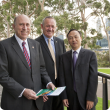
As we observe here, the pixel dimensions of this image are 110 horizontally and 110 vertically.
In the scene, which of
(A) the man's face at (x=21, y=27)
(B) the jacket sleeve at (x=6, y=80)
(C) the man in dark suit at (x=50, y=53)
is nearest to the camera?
(B) the jacket sleeve at (x=6, y=80)

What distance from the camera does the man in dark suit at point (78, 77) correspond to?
6.68ft

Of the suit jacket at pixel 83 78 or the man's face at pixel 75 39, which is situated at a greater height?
the man's face at pixel 75 39

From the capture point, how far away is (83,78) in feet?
6.82

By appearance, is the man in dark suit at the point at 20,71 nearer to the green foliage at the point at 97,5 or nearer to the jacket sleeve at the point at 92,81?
the jacket sleeve at the point at 92,81

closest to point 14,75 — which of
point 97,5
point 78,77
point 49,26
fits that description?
point 78,77

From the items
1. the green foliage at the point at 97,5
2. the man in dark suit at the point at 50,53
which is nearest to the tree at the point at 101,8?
the green foliage at the point at 97,5

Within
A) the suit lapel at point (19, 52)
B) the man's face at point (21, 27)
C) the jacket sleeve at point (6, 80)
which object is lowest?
the jacket sleeve at point (6, 80)

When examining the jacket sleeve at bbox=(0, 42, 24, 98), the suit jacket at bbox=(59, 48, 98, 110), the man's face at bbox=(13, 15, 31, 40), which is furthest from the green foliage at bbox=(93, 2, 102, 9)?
the jacket sleeve at bbox=(0, 42, 24, 98)

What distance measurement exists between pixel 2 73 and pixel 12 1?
1225 cm

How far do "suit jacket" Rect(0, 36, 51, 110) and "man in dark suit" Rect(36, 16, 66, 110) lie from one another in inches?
23.1

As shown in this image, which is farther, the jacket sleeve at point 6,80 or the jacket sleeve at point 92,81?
the jacket sleeve at point 92,81

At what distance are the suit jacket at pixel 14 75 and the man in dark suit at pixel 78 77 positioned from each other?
0.44 meters

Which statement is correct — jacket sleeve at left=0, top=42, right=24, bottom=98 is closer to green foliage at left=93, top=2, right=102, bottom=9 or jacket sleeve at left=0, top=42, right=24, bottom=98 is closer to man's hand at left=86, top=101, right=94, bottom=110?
man's hand at left=86, top=101, right=94, bottom=110

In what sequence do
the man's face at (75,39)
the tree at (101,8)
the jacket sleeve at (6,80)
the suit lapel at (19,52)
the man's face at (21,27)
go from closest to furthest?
the jacket sleeve at (6,80), the suit lapel at (19,52), the man's face at (21,27), the man's face at (75,39), the tree at (101,8)
